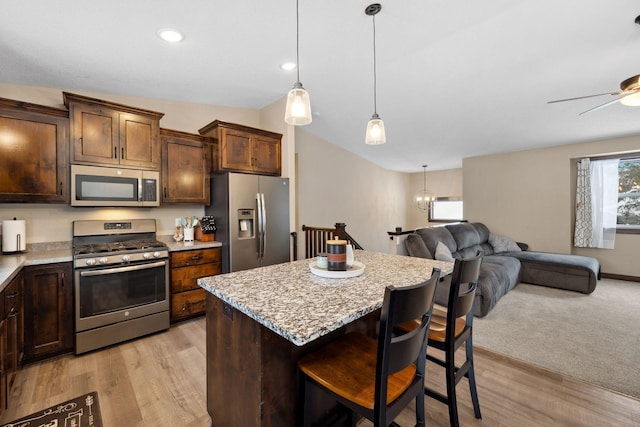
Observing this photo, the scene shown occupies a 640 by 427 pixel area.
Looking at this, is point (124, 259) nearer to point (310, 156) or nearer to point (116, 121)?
point (116, 121)

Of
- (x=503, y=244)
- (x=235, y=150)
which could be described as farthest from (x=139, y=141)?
(x=503, y=244)

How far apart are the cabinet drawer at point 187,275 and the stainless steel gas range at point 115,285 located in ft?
0.42

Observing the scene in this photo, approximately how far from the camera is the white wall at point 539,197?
16.1 feet

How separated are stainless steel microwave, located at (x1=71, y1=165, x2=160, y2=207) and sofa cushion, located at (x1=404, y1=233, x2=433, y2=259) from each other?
3.39 meters

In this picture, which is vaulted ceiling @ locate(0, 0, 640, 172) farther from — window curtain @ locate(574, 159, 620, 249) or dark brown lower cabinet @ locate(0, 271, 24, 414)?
dark brown lower cabinet @ locate(0, 271, 24, 414)

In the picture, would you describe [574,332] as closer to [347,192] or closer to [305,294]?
[305,294]

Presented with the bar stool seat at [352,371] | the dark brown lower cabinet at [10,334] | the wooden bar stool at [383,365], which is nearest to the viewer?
the wooden bar stool at [383,365]

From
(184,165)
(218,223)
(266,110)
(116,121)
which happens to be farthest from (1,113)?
(266,110)

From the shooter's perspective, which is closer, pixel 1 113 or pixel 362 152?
pixel 1 113

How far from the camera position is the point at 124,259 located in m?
2.59

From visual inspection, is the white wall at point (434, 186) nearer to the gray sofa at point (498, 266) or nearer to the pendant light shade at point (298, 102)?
the gray sofa at point (498, 266)

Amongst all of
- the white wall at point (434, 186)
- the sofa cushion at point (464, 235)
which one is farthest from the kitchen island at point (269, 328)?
the white wall at point (434, 186)

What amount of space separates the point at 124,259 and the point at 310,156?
373 centimetres

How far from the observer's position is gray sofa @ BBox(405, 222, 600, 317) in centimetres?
347
